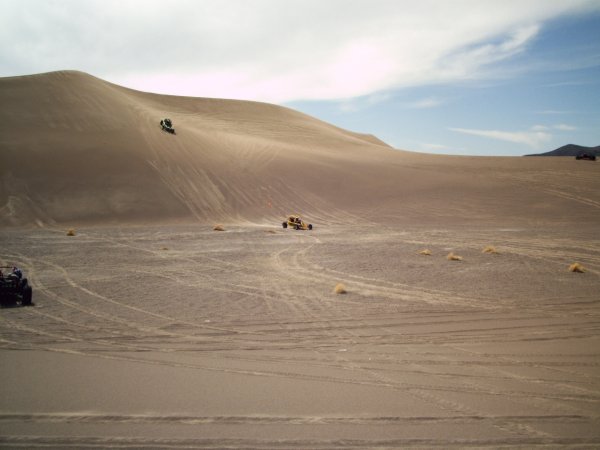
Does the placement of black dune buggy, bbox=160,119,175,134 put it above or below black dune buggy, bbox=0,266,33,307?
above

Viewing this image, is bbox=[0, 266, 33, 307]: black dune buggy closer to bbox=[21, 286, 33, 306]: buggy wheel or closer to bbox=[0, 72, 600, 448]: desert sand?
bbox=[21, 286, 33, 306]: buggy wheel

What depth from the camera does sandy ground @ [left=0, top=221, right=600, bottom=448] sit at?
486cm

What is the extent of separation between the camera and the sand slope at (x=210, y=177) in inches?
1261

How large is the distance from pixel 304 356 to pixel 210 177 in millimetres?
32848

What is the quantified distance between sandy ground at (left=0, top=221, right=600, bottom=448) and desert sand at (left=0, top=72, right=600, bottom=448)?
33 millimetres

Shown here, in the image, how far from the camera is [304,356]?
7.15 meters

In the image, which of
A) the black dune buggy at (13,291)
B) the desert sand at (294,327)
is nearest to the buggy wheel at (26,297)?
the black dune buggy at (13,291)

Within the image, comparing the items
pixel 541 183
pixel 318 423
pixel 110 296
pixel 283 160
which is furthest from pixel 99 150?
pixel 318 423

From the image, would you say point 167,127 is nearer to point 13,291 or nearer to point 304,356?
point 13,291

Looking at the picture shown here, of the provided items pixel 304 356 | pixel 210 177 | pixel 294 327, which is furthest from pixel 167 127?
pixel 304 356

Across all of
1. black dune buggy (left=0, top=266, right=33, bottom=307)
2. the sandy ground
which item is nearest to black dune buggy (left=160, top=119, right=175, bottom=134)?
the sandy ground

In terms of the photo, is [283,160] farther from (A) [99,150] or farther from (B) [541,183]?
(B) [541,183]

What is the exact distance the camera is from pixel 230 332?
851 centimetres

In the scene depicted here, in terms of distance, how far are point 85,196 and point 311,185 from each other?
16.4 meters
